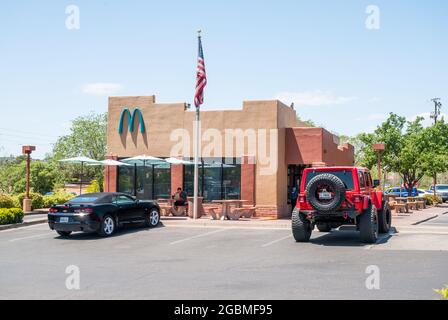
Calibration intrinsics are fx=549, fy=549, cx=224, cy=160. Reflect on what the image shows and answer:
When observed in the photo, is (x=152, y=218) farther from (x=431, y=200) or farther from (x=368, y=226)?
(x=431, y=200)

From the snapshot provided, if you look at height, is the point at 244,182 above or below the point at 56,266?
above

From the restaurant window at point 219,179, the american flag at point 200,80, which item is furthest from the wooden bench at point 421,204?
the american flag at point 200,80

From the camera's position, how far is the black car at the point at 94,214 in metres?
16.9

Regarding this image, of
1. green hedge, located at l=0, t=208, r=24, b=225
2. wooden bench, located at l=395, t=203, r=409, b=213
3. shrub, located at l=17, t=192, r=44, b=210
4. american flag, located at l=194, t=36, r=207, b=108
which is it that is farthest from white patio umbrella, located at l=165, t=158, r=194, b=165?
wooden bench, located at l=395, t=203, r=409, b=213

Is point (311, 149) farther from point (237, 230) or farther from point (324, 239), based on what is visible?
point (324, 239)

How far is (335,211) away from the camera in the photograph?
1488 cm

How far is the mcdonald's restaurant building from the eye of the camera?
80.1ft

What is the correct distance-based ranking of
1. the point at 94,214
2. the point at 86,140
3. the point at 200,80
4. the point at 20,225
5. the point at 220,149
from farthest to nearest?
the point at 86,140, the point at 220,149, the point at 200,80, the point at 20,225, the point at 94,214

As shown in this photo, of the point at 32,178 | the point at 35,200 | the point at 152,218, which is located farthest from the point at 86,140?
the point at 152,218

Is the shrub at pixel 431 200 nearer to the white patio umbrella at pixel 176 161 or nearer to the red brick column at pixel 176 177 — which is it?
the red brick column at pixel 176 177

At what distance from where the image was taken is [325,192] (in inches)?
587

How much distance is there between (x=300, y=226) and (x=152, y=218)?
6725mm
